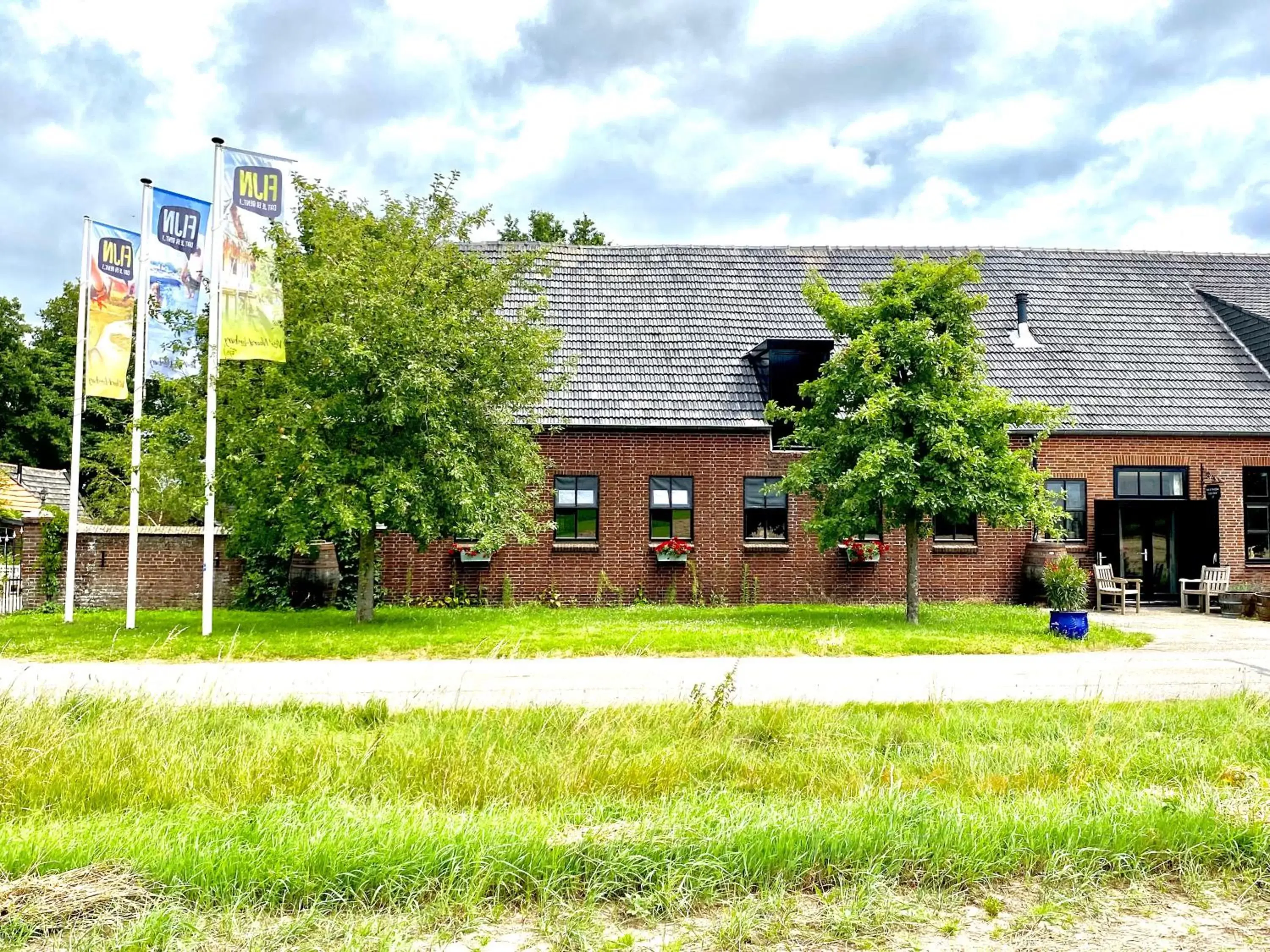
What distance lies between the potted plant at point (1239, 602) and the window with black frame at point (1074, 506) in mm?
2929

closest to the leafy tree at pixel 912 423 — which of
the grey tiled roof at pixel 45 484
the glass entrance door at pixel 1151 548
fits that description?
the glass entrance door at pixel 1151 548

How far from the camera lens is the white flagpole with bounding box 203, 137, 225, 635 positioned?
49.8ft

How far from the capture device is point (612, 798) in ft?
19.0

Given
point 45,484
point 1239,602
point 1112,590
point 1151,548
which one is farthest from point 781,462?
point 45,484

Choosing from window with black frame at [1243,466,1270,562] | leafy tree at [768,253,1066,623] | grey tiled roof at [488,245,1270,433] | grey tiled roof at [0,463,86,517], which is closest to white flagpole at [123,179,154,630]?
grey tiled roof at [488,245,1270,433]

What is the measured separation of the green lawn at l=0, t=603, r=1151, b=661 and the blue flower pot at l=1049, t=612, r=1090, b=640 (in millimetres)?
230

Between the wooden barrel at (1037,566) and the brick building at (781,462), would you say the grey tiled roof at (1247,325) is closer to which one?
the brick building at (781,462)

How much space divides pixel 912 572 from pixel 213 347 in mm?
12436

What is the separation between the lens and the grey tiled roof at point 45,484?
34656 millimetres

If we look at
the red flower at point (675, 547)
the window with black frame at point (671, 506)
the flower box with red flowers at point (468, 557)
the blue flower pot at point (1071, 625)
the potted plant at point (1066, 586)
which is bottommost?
the blue flower pot at point (1071, 625)

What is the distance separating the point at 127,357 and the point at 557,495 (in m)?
8.81

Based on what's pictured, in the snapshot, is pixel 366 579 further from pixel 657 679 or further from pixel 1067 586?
pixel 1067 586

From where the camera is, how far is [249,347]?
15.1m

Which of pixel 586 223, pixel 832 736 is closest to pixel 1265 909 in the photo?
pixel 832 736
